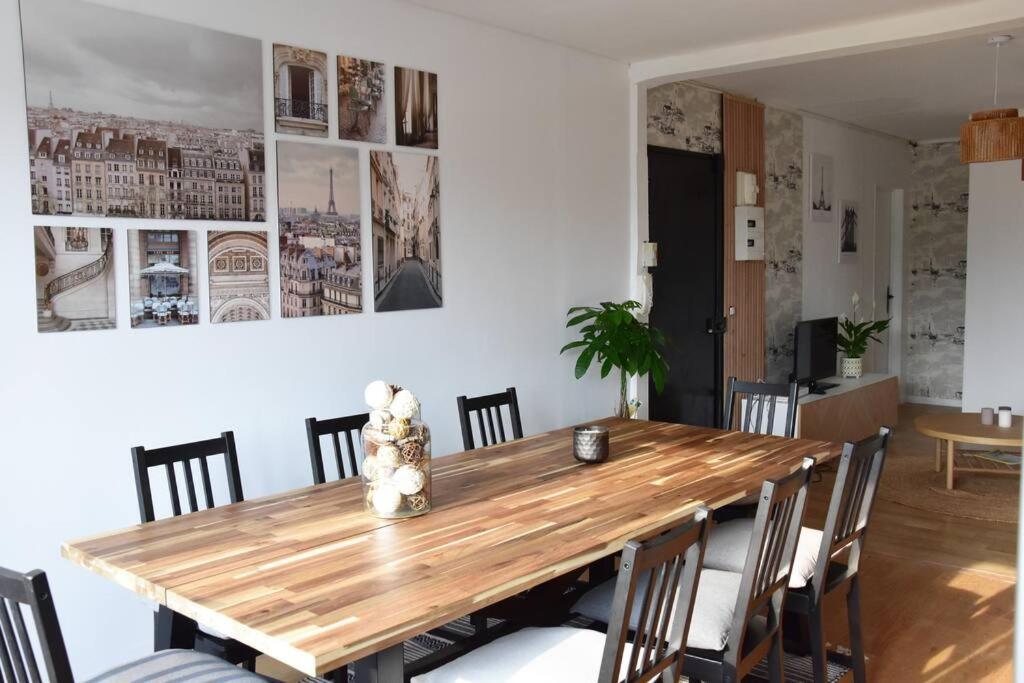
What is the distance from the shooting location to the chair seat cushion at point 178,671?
204cm

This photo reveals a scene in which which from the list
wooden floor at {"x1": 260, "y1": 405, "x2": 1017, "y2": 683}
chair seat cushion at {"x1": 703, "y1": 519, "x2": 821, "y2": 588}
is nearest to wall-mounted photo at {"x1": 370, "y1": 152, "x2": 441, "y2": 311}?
wooden floor at {"x1": 260, "y1": 405, "x2": 1017, "y2": 683}

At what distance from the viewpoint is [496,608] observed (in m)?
2.87

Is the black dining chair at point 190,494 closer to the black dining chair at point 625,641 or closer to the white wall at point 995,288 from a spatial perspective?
the black dining chair at point 625,641

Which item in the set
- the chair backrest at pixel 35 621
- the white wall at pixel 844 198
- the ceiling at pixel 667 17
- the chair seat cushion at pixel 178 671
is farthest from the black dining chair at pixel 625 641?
the white wall at pixel 844 198

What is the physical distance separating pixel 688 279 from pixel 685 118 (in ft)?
3.60

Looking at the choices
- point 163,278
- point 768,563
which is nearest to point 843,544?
point 768,563

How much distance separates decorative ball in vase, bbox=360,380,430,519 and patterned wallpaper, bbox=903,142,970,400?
331 inches

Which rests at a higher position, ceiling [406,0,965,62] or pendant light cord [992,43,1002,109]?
pendant light cord [992,43,1002,109]

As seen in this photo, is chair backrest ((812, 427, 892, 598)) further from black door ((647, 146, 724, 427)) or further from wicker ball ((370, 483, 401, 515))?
black door ((647, 146, 724, 427))

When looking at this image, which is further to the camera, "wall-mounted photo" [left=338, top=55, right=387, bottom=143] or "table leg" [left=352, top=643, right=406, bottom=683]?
"wall-mounted photo" [left=338, top=55, right=387, bottom=143]

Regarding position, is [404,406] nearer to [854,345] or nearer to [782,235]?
[782,235]

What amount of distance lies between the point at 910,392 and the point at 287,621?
363 inches

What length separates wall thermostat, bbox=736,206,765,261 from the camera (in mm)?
6555

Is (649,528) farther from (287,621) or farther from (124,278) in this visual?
(124,278)
